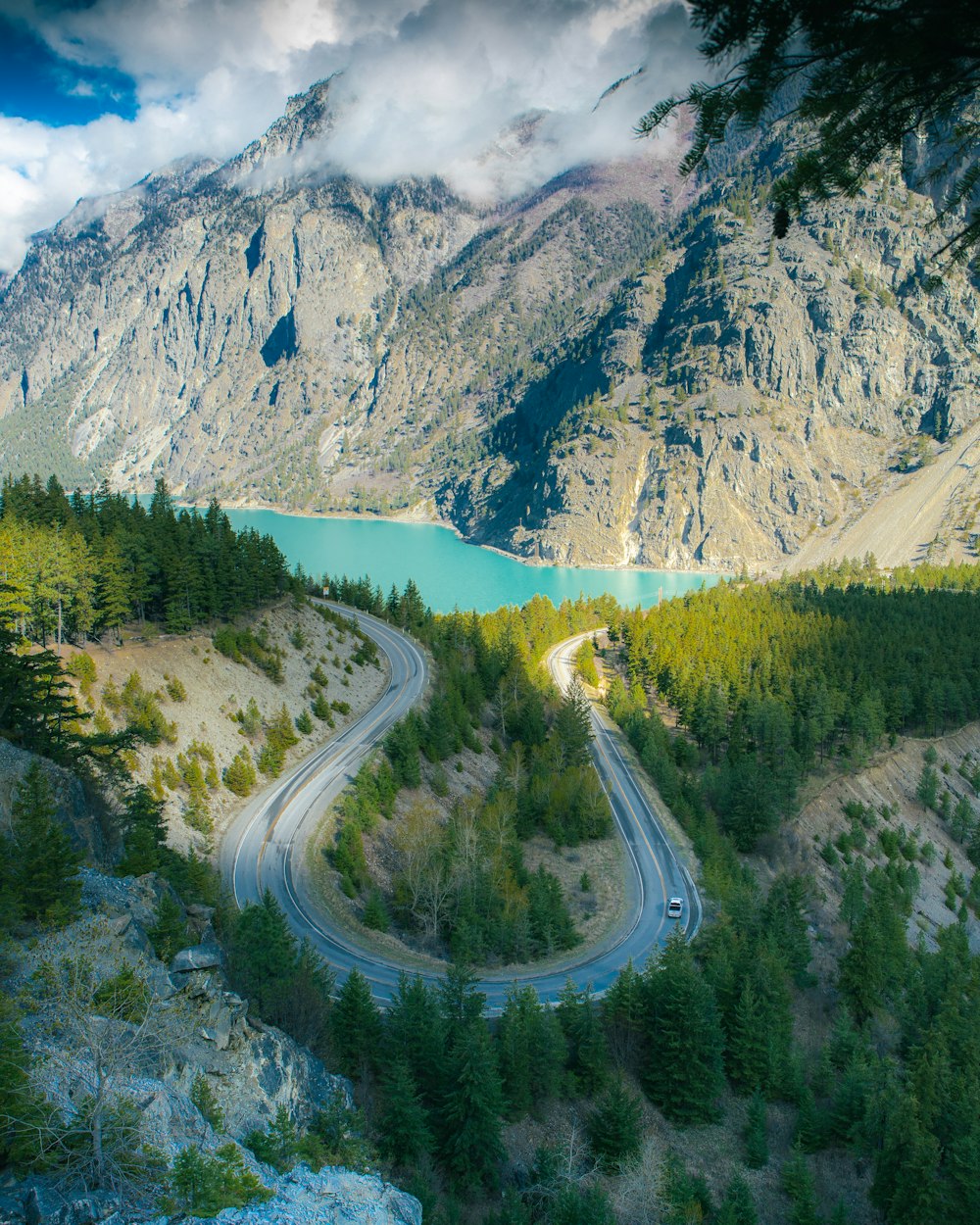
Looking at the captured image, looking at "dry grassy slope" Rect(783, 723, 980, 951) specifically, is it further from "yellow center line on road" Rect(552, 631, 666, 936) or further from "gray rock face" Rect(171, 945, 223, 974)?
"gray rock face" Rect(171, 945, 223, 974)

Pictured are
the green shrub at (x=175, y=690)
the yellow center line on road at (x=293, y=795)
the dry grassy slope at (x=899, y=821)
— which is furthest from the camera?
the dry grassy slope at (x=899, y=821)

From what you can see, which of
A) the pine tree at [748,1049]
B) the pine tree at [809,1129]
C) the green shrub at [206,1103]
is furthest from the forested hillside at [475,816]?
the green shrub at [206,1103]

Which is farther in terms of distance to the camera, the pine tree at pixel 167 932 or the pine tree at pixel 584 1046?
the pine tree at pixel 584 1046

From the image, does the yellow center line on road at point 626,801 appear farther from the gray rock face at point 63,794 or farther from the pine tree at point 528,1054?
the gray rock face at point 63,794

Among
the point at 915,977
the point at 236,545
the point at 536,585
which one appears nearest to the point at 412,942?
the point at 915,977

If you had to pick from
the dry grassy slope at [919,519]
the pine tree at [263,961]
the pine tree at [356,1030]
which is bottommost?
the pine tree at [356,1030]

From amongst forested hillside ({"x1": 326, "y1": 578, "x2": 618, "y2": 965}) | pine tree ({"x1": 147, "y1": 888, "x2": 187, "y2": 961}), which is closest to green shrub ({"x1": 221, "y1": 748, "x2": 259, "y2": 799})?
forested hillside ({"x1": 326, "y1": 578, "x2": 618, "y2": 965})
